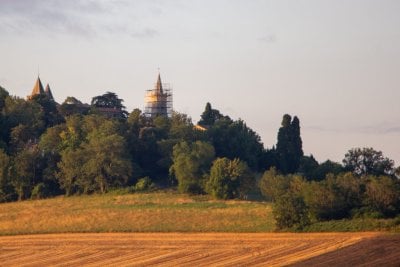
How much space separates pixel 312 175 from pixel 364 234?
29.0m

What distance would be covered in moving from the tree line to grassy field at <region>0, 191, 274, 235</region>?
12.5ft

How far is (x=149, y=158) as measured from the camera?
77.7m

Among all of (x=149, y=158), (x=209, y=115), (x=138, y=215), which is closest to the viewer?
(x=138, y=215)

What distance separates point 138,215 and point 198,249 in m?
13.3

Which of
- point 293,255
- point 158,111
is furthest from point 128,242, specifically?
point 158,111

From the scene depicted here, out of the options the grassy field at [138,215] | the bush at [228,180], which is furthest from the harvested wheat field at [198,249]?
the bush at [228,180]

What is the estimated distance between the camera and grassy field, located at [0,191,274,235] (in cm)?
4969

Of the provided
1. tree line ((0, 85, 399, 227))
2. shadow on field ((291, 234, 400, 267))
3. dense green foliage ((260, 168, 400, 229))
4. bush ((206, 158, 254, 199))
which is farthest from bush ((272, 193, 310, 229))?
bush ((206, 158, 254, 199))

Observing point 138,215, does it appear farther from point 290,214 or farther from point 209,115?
point 209,115

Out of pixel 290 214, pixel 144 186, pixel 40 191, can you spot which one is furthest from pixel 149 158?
pixel 290 214

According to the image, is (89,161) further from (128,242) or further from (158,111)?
(158,111)

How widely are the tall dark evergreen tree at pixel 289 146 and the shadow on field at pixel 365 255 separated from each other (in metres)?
37.2

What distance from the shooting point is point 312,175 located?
237 feet

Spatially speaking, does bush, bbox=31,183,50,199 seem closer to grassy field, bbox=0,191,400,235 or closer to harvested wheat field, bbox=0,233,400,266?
grassy field, bbox=0,191,400,235
